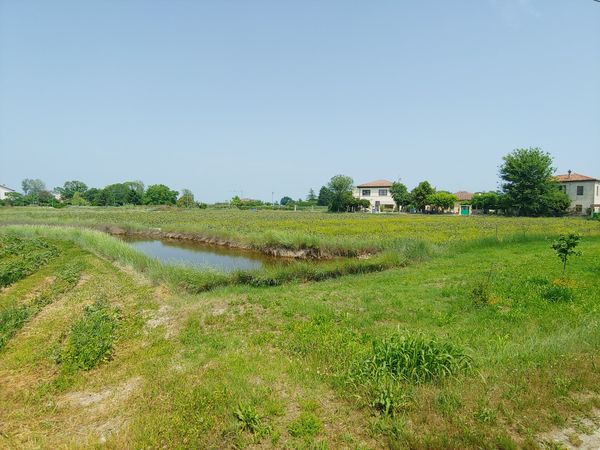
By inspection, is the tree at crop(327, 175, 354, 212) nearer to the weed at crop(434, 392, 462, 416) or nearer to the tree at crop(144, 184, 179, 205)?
the tree at crop(144, 184, 179, 205)

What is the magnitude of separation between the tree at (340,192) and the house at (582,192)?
4133cm

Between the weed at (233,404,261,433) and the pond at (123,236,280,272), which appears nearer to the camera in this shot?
the weed at (233,404,261,433)

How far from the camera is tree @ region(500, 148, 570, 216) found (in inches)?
2227

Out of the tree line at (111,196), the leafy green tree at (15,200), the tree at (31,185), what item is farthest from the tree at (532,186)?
the tree at (31,185)

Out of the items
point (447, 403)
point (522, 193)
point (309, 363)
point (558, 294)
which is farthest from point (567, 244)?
point (522, 193)

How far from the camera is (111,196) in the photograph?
114m

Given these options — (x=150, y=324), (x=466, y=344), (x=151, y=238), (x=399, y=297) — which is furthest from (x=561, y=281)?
(x=151, y=238)

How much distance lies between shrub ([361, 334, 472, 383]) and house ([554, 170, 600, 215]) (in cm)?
6858

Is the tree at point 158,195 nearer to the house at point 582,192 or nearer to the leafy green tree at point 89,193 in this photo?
the leafy green tree at point 89,193

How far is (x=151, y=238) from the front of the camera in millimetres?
37438

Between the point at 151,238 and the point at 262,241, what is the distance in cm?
1780

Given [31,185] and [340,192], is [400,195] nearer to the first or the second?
[340,192]

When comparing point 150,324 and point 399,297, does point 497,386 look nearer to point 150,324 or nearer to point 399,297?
point 399,297

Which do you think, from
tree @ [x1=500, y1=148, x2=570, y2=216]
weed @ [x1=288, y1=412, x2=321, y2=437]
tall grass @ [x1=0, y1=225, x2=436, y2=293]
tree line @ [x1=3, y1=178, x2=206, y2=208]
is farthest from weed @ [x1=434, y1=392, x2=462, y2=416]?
tree line @ [x1=3, y1=178, x2=206, y2=208]
